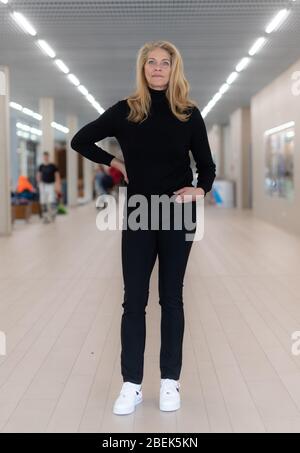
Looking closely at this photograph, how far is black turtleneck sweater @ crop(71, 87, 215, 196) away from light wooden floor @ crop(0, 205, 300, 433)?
40.9 inches

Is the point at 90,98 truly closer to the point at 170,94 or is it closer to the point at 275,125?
the point at 275,125

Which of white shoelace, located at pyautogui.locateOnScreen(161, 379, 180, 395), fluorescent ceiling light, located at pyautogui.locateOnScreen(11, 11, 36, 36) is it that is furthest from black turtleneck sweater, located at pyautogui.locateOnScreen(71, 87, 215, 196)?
fluorescent ceiling light, located at pyautogui.locateOnScreen(11, 11, 36, 36)

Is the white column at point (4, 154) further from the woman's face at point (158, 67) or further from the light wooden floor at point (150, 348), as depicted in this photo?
the woman's face at point (158, 67)

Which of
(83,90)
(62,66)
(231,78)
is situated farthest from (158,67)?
(83,90)

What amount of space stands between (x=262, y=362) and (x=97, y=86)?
13419 millimetres

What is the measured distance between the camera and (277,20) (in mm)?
9695

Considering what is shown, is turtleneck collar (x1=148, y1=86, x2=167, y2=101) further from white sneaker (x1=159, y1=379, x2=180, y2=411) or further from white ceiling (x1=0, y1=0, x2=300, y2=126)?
white ceiling (x1=0, y1=0, x2=300, y2=126)

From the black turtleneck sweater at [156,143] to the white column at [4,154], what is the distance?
10433 millimetres

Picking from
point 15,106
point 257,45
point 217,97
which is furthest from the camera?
point 15,106

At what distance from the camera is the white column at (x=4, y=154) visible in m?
13.2

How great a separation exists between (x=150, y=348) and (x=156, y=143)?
1794mm

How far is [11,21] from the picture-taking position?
32.3 feet

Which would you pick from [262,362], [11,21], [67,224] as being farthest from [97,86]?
[262,362]
